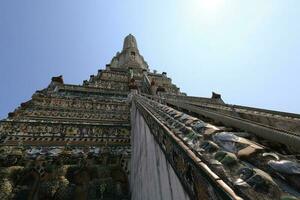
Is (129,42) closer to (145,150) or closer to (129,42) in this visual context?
(129,42)

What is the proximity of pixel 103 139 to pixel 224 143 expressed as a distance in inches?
231

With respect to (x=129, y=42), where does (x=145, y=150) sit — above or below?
below

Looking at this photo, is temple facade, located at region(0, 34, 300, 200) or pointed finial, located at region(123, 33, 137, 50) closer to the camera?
temple facade, located at region(0, 34, 300, 200)

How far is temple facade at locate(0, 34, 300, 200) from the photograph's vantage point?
101 cm

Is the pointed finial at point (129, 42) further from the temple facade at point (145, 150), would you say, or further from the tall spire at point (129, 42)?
the temple facade at point (145, 150)

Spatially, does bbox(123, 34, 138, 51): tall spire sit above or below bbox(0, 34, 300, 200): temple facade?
above

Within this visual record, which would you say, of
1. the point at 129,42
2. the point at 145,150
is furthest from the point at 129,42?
the point at 145,150

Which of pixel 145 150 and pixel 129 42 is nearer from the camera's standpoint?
pixel 145 150

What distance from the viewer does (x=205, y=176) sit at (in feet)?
3.53

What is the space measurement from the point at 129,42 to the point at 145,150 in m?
33.3

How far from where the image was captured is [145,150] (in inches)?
128

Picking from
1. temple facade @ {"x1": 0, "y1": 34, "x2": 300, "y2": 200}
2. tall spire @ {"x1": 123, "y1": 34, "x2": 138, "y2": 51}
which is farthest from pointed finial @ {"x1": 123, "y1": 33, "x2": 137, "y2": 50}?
temple facade @ {"x1": 0, "y1": 34, "x2": 300, "y2": 200}

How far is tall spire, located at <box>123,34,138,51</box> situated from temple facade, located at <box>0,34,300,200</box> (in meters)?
22.2

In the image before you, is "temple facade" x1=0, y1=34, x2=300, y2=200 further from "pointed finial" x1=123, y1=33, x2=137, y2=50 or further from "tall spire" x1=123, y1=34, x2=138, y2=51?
"pointed finial" x1=123, y1=33, x2=137, y2=50
